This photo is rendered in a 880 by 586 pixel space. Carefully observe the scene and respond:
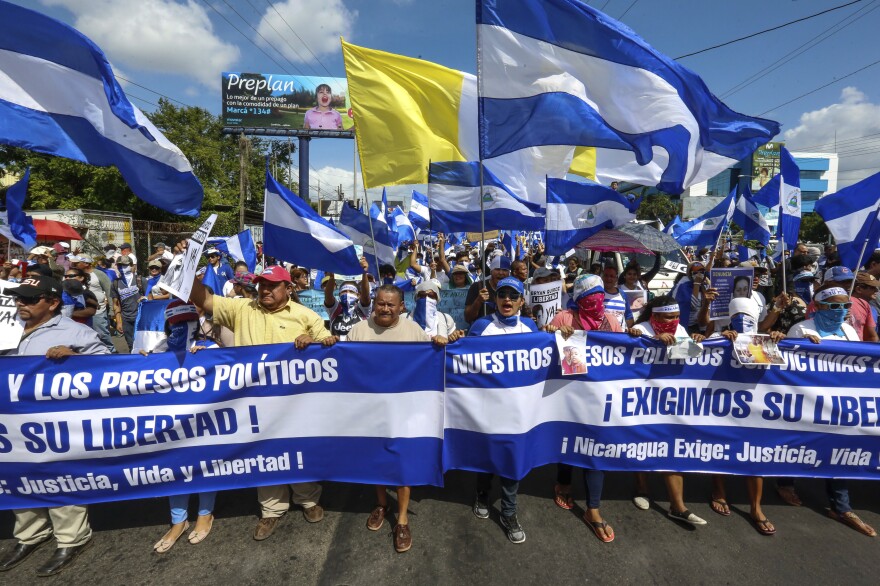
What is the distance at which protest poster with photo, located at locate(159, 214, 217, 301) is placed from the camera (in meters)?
2.73

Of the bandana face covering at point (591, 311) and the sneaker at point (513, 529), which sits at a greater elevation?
the bandana face covering at point (591, 311)

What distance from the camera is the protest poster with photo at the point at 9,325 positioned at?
2911 millimetres

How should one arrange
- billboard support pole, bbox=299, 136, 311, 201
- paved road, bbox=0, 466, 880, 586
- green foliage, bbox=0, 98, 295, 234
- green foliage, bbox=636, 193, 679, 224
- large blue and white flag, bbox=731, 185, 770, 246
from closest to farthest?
paved road, bbox=0, 466, 880, 586 → large blue and white flag, bbox=731, 185, 770, 246 → green foliage, bbox=0, 98, 295, 234 → billboard support pole, bbox=299, 136, 311, 201 → green foliage, bbox=636, 193, 679, 224

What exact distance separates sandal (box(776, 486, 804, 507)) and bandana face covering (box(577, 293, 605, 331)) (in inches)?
78.5

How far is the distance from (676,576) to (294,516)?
8.76 feet

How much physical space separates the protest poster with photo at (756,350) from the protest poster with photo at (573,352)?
110 cm

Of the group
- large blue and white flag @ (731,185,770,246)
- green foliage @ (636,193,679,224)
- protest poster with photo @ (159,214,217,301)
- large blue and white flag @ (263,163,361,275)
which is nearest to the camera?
protest poster with photo @ (159,214,217,301)

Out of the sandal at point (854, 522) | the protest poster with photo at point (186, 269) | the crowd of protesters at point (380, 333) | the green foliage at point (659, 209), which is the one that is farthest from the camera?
the green foliage at point (659, 209)

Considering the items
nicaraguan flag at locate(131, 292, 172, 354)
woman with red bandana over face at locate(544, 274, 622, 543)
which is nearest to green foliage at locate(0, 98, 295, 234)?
nicaraguan flag at locate(131, 292, 172, 354)

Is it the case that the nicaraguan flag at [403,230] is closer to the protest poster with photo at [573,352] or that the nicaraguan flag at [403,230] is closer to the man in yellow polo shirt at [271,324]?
the man in yellow polo shirt at [271,324]

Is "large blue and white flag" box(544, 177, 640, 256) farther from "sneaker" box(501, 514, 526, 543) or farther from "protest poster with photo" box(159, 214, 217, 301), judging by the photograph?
"protest poster with photo" box(159, 214, 217, 301)

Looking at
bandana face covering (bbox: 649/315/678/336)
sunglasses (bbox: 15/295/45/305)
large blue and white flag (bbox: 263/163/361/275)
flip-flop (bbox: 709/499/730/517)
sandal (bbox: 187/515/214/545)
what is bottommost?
sandal (bbox: 187/515/214/545)

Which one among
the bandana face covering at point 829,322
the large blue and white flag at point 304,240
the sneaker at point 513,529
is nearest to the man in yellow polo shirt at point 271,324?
the large blue and white flag at point 304,240

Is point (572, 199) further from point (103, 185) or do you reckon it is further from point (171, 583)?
point (103, 185)
